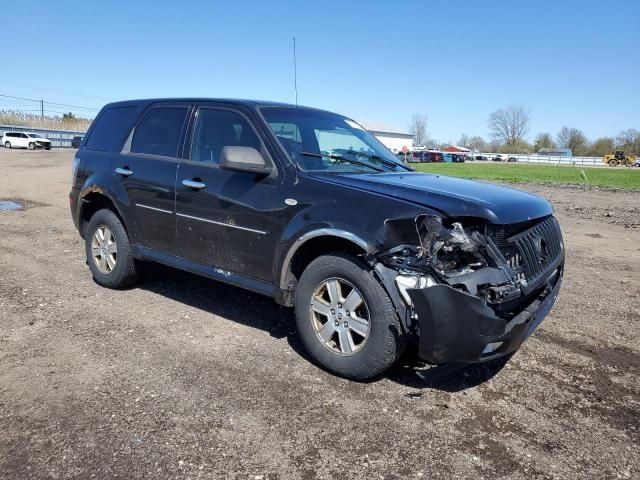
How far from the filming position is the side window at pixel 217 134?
15.0ft

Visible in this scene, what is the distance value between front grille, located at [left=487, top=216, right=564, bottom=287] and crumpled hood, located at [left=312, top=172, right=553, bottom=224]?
0.33ft

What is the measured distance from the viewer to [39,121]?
7075 cm

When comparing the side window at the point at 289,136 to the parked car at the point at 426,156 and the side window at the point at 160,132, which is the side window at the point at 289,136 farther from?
the parked car at the point at 426,156

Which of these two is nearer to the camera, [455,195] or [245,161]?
[455,195]

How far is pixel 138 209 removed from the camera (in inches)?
207

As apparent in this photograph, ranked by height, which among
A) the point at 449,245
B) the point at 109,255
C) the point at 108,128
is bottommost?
the point at 109,255

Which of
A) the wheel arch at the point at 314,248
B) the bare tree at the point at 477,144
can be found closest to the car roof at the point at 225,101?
the wheel arch at the point at 314,248

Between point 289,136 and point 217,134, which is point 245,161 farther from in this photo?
point 217,134

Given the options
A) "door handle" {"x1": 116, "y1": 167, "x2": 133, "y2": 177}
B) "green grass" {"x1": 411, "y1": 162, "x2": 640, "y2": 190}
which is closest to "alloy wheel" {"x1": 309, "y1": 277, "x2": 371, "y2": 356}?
"door handle" {"x1": 116, "y1": 167, "x2": 133, "y2": 177}

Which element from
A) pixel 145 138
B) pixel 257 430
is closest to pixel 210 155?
pixel 145 138

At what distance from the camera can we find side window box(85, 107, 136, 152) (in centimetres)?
572

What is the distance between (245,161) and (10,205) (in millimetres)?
10414

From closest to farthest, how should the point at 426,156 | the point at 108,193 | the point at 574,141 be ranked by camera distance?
1. the point at 108,193
2. the point at 426,156
3. the point at 574,141

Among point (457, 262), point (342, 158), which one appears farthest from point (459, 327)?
point (342, 158)
